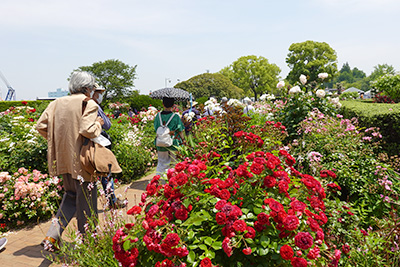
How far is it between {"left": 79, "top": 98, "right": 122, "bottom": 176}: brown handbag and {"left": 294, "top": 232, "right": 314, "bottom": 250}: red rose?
2014mm

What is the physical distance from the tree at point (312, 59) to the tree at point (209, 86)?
1374 centimetres

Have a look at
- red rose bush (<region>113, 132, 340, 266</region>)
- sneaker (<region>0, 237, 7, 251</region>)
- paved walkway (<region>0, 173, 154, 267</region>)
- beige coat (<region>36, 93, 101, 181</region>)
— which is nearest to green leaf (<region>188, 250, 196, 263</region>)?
red rose bush (<region>113, 132, 340, 266</region>)

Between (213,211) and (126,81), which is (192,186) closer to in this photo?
(213,211)

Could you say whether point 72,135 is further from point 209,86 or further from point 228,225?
point 209,86

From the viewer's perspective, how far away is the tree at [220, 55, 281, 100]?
5250 cm

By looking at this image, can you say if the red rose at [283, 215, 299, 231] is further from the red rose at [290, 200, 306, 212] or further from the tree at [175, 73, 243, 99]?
the tree at [175, 73, 243, 99]

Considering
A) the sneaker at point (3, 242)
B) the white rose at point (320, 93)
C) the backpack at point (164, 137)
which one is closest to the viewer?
the sneaker at point (3, 242)

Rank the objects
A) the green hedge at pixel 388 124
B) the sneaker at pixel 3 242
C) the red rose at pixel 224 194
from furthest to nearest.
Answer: the green hedge at pixel 388 124 → the sneaker at pixel 3 242 → the red rose at pixel 224 194

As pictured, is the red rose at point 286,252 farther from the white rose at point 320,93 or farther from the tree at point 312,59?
the tree at point 312,59

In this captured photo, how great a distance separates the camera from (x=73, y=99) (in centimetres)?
287

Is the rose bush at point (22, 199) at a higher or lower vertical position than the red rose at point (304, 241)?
lower

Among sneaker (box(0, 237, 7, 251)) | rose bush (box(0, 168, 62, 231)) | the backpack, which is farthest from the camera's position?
the backpack

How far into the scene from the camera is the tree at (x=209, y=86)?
41.3 metres

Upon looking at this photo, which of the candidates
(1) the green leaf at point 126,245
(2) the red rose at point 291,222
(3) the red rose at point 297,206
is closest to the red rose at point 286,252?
(2) the red rose at point 291,222
